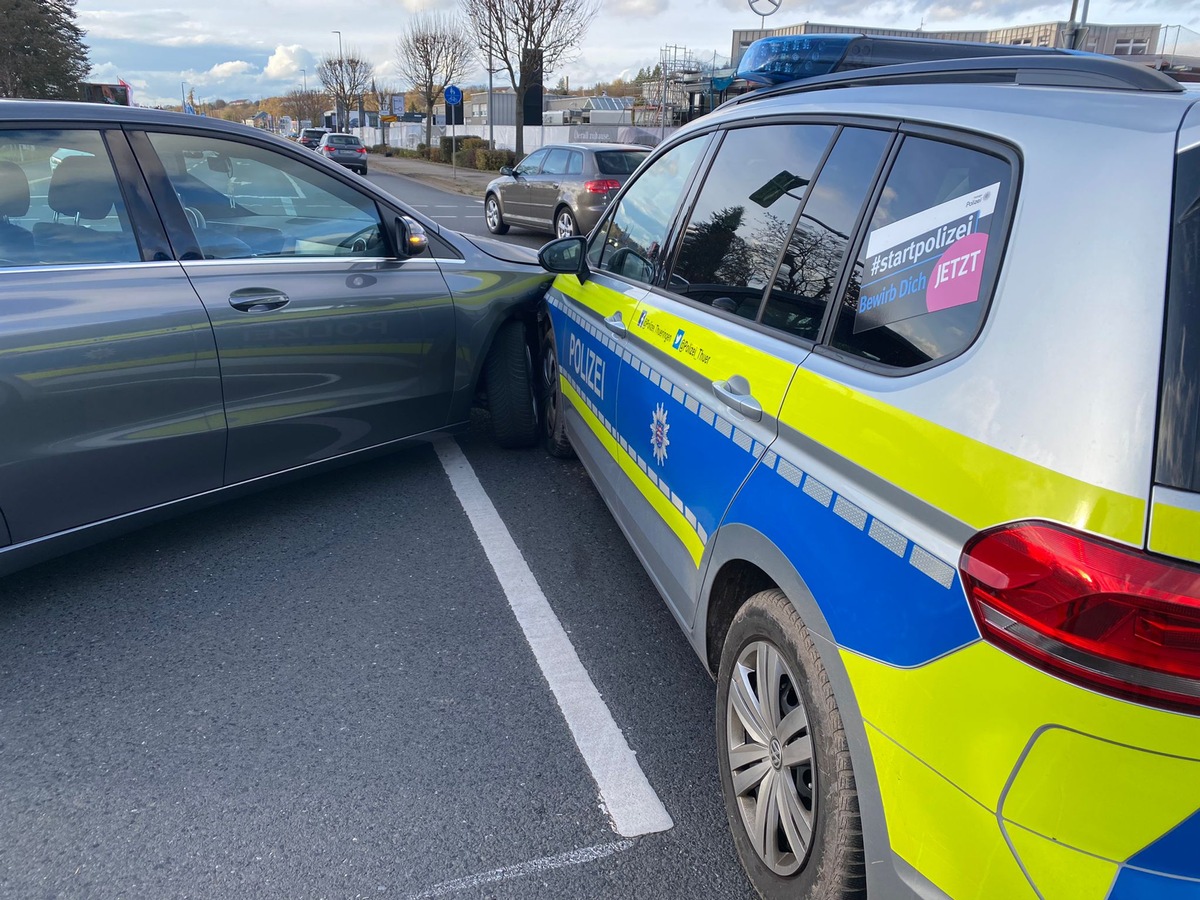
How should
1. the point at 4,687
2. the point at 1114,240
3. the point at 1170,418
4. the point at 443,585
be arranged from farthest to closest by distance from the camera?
the point at 443,585
the point at 4,687
the point at 1114,240
the point at 1170,418

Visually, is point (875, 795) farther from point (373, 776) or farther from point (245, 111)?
point (245, 111)

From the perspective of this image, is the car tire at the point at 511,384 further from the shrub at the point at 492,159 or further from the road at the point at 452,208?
the shrub at the point at 492,159

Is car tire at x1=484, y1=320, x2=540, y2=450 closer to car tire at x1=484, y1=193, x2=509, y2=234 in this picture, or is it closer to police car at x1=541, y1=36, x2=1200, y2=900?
police car at x1=541, y1=36, x2=1200, y2=900

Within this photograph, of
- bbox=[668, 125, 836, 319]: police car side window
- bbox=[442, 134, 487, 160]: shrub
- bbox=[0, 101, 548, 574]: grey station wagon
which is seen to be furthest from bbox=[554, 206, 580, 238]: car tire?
bbox=[442, 134, 487, 160]: shrub

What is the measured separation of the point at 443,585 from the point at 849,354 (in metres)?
2.21

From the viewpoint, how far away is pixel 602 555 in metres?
3.87

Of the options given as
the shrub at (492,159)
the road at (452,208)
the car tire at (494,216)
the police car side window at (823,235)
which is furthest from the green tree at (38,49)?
the police car side window at (823,235)

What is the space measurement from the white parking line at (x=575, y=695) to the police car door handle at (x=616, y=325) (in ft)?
3.60

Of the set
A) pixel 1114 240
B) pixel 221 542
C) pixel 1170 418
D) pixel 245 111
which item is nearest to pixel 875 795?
pixel 1170 418

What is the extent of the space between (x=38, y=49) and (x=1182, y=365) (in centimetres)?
5383

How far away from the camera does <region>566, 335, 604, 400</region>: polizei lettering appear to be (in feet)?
11.7

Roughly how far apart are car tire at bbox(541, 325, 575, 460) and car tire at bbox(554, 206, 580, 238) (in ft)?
29.4

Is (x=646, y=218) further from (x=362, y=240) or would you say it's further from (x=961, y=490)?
(x=961, y=490)

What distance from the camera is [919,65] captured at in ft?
6.94
